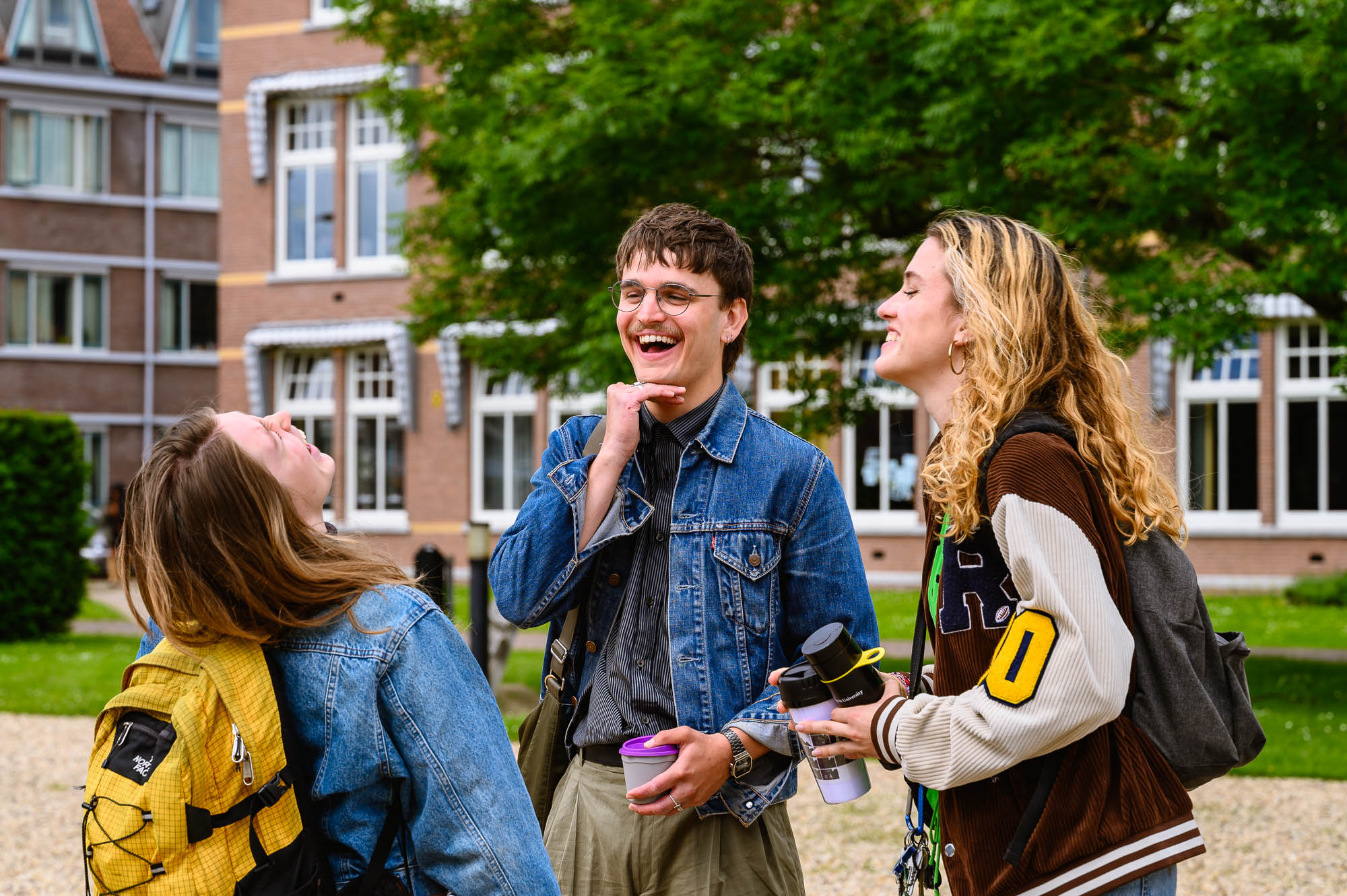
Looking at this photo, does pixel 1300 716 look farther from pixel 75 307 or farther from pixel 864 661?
pixel 75 307

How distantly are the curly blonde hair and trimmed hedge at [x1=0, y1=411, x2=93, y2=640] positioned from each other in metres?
14.7

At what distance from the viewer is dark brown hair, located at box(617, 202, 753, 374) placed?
2.37 meters

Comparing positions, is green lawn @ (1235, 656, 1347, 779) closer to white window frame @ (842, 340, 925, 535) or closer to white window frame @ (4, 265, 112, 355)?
white window frame @ (842, 340, 925, 535)

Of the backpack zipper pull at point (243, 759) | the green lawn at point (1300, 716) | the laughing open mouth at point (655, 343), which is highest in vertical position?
the laughing open mouth at point (655, 343)

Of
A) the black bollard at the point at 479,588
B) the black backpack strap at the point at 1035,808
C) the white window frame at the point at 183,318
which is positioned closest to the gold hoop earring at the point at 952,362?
the black backpack strap at the point at 1035,808

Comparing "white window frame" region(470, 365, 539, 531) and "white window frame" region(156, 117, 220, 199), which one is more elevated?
"white window frame" region(156, 117, 220, 199)

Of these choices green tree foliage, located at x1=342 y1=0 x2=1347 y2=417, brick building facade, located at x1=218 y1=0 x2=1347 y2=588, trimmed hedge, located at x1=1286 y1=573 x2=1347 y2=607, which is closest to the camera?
green tree foliage, located at x1=342 y1=0 x2=1347 y2=417

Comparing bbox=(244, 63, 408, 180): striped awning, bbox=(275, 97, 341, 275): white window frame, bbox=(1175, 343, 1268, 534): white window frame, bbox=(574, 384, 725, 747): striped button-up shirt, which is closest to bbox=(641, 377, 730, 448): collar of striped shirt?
bbox=(574, 384, 725, 747): striped button-up shirt

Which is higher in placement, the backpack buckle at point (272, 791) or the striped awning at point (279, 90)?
the striped awning at point (279, 90)

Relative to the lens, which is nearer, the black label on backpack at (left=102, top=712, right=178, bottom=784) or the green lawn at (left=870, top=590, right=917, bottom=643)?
the black label on backpack at (left=102, top=712, right=178, bottom=784)

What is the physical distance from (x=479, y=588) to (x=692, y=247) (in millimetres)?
6471

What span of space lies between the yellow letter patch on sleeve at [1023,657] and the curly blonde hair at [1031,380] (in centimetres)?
18

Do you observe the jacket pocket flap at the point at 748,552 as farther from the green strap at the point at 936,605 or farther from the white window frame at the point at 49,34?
the white window frame at the point at 49,34

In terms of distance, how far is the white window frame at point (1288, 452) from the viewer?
749 inches
